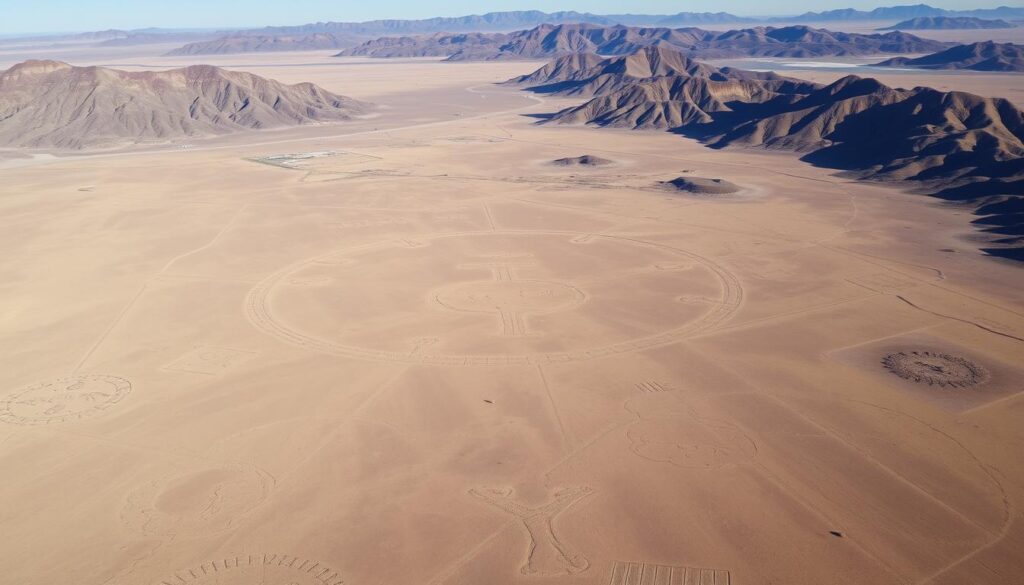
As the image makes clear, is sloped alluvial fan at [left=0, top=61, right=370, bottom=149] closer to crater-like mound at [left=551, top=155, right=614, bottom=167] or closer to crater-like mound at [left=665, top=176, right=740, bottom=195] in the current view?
crater-like mound at [left=551, top=155, right=614, bottom=167]

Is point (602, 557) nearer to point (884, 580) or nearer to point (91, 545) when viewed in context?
point (884, 580)

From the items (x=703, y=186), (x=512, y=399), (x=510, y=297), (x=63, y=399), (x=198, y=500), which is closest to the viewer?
(x=198, y=500)

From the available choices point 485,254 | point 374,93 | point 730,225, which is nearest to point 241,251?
point 485,254

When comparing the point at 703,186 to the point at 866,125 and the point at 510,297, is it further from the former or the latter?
the point at 510,297

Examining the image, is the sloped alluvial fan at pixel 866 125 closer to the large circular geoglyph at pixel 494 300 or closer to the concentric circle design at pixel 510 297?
the large circular geoglyph at pixel 494 300

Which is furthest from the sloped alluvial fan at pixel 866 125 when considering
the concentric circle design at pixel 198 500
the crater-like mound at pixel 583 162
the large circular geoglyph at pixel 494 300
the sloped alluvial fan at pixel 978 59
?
the sloped alluvial fan at pixel 978 59

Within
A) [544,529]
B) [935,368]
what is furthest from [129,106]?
[935,368]

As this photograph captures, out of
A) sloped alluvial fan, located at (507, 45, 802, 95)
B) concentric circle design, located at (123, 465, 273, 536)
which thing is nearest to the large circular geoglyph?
concentric circle design, located at (123, 465, 273, 536)
